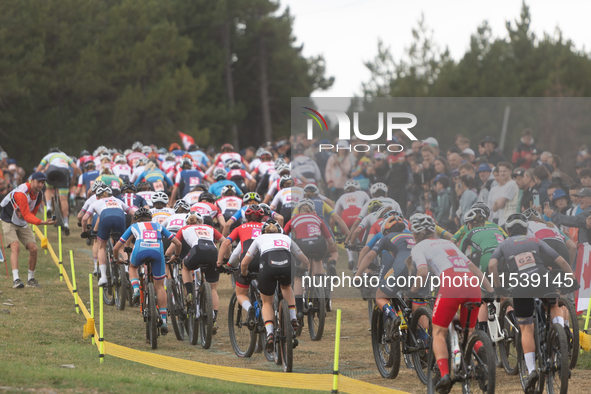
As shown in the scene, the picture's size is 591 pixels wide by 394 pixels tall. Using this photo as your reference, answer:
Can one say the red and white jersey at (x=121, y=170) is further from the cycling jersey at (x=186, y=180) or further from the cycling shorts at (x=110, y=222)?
the cycling shorts at (x=110, y=222)

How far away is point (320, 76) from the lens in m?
55.9

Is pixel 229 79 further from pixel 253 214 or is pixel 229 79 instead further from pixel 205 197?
pixel 253 214

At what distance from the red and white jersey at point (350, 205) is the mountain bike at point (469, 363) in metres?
2.98

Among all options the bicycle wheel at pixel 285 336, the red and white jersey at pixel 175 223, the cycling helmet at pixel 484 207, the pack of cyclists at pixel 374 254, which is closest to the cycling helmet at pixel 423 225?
the pack of cyclists at pixel 374 254

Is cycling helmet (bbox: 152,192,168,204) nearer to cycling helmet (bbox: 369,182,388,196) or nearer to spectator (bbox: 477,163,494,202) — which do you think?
cycling helmet (bbox: 369,182,388,196)

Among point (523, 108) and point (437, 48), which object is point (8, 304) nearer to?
point (523, 108)

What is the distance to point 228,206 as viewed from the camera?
15.9 metres

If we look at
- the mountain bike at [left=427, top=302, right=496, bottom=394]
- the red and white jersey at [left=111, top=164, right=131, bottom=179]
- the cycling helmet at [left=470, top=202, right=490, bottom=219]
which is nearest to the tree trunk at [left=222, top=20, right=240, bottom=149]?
the red and white jersey at [left=111, top=164, right=131, bottom=179]

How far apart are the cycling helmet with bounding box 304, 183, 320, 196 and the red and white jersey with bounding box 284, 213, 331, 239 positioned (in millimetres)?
521

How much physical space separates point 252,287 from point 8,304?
522 cm

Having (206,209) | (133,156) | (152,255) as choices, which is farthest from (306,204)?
(133,156)

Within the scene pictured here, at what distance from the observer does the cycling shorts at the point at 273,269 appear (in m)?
10.0

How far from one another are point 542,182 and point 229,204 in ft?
23.0

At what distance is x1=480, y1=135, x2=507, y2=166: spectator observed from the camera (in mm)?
10727
